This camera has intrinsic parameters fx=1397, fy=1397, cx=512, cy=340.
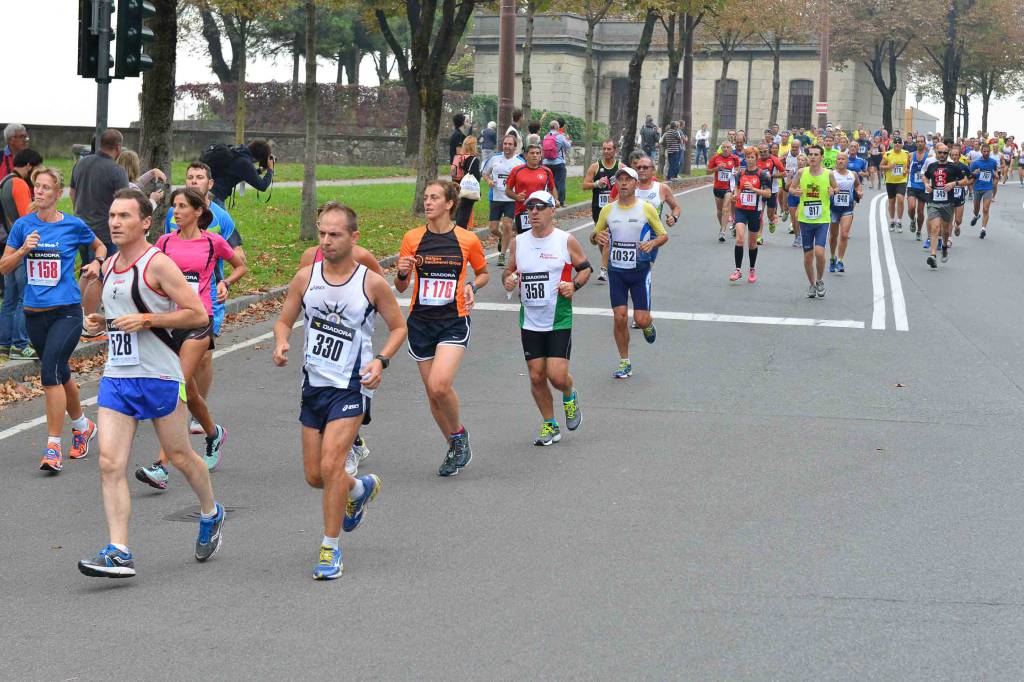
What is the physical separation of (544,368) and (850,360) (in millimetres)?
4548

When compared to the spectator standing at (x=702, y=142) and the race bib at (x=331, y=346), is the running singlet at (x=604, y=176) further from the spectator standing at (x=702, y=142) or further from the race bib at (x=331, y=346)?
the spectator standing at (x=702, y=142)

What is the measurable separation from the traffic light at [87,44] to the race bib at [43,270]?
454 cm

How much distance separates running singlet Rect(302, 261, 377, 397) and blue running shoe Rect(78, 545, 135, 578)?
3.81ft

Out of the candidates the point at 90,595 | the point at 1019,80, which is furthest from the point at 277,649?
the point at 1019,80

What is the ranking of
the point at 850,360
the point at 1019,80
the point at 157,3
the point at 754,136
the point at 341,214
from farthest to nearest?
the point at 1019,80 → the point at 754,136 → the point at 157,3 → the point at 850,360 → the point at 341,214

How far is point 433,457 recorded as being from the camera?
9.15m

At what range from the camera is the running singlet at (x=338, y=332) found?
21.7 feet

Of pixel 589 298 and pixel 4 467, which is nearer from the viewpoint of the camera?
pixel 4 467

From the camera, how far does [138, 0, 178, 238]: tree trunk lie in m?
15.6

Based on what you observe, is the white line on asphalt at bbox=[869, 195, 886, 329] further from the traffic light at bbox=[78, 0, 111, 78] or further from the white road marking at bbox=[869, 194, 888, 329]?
the traffic light at bbox=[78, 0, 111, 78]

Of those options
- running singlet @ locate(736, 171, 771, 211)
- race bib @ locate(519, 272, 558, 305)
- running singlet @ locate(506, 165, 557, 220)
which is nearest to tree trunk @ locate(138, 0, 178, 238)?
running singlet @ locate(506, 165, 557, 220)

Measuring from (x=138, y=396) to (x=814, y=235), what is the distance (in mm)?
12636

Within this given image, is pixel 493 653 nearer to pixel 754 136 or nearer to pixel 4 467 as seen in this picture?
pixel 4 467

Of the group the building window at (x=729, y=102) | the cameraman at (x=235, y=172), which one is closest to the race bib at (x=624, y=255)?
the cameraman at (x=235, y=172)
